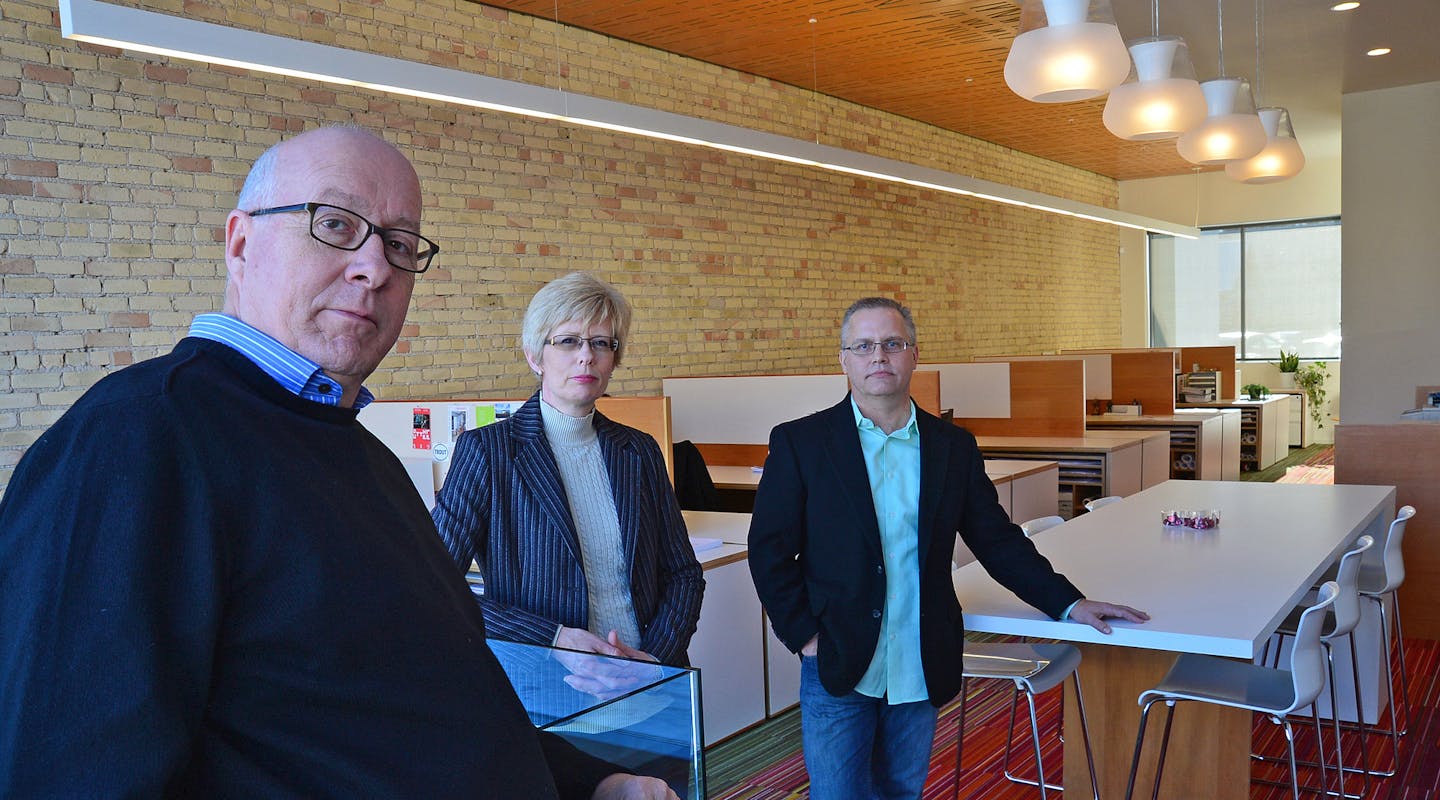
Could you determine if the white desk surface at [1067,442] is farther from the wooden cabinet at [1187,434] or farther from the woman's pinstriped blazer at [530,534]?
the woman's pinstriped blazer at [530,534]

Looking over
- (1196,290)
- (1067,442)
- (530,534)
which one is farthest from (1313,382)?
(530,534)

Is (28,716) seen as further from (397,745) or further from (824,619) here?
(824,619)

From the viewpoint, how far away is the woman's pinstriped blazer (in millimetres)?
2070

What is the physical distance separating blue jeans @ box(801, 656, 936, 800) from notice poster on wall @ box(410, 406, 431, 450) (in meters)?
2.94

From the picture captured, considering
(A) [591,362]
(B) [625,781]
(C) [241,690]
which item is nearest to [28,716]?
(C) [241,690]

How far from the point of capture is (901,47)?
815cm

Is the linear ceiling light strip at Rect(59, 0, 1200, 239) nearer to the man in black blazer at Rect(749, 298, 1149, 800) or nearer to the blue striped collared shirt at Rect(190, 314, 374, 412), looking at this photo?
the man in black blazer at Rect(749, 298, 1149, 800)

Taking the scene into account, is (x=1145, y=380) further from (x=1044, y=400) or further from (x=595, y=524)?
(x=595, y=524)

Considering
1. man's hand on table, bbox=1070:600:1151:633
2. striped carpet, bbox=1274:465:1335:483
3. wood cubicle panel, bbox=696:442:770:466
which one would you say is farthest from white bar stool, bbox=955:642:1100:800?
striped carpet, bbox=1274:465:1335:483

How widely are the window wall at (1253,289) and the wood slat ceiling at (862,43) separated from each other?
5359 mm

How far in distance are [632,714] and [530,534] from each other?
3.61 feet

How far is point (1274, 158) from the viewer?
19.6 ft

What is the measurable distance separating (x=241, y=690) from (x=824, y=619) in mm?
1815

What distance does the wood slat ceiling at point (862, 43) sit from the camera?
7.02 meters
